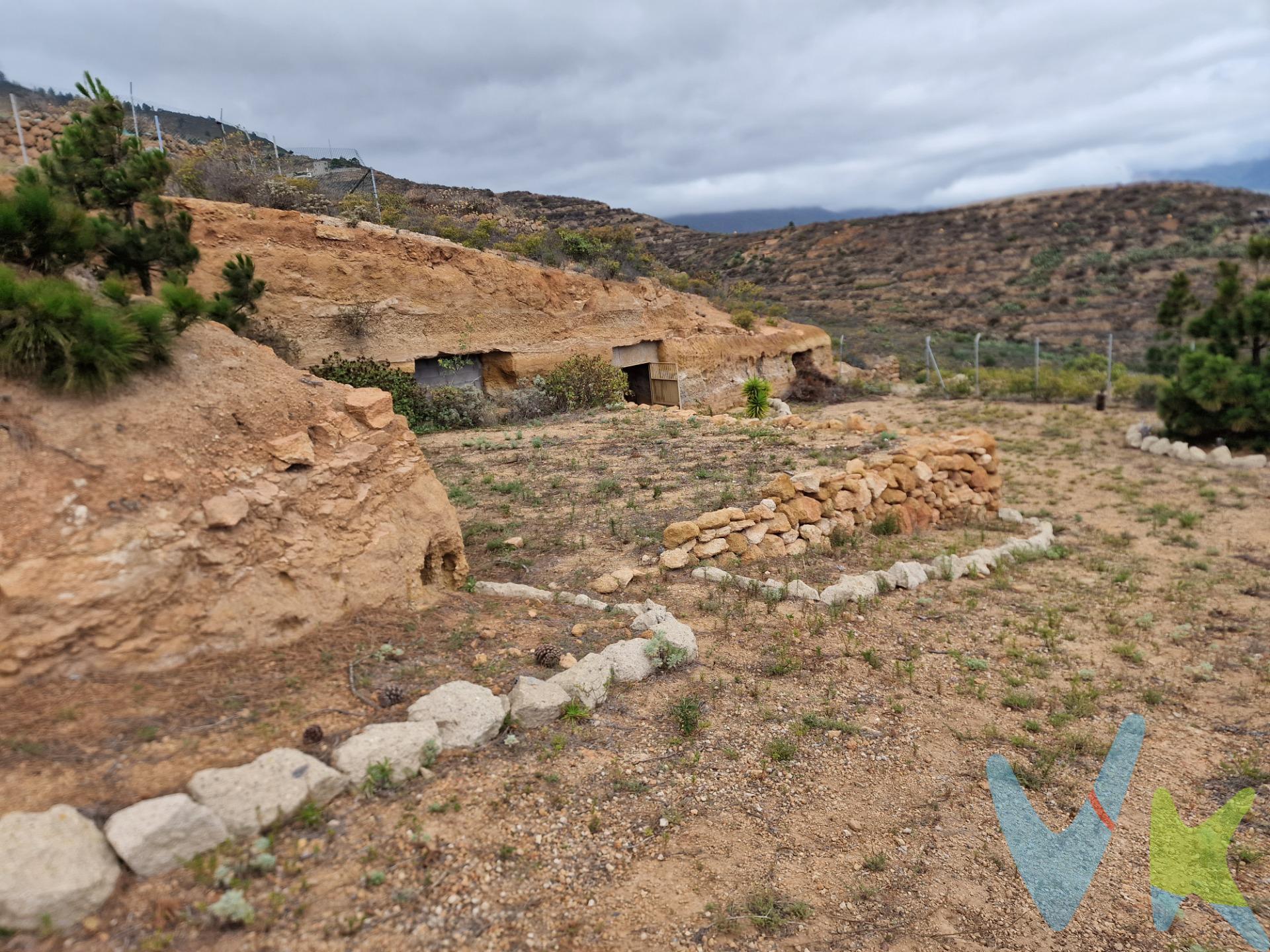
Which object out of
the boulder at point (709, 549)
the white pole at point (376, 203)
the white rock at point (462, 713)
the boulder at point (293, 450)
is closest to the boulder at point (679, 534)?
the boulder at point (709, 549)

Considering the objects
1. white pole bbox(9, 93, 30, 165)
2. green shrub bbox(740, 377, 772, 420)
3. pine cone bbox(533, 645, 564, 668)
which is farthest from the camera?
green shrub bbox(740, 377, 772, 420)

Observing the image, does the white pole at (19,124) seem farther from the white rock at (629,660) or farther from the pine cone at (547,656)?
the white rock at (629,660)

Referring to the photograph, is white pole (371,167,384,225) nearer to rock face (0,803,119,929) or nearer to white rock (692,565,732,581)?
white rock (692,565,732,581)

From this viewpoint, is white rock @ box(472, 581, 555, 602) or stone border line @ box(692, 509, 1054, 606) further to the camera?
stone border line @ box(692, 509, 1054, 606)

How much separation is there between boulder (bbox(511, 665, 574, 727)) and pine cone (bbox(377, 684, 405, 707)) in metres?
0.57

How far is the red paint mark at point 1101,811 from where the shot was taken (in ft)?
11.7

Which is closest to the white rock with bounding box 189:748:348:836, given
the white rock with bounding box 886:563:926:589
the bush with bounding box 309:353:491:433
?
the white rock with bounding box 886:563:926:589

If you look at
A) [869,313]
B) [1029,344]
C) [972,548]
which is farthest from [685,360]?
[869,313]

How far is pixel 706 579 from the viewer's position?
244 inches

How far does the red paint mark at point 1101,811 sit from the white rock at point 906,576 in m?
2.76

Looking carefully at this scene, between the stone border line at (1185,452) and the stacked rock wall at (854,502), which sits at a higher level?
the stacked rock wall at (854,502)

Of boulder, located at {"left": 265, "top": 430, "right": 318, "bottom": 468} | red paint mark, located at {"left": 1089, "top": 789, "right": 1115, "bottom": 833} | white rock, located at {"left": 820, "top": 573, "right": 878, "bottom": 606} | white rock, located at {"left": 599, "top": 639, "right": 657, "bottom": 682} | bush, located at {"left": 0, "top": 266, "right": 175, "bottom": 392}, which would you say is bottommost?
red paint mark, located at {"left": 1089, "top": 789, "right": 1115, "bottom": 833}

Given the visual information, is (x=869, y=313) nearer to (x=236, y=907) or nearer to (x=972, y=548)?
(x=972, y=548)

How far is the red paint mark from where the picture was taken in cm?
356
